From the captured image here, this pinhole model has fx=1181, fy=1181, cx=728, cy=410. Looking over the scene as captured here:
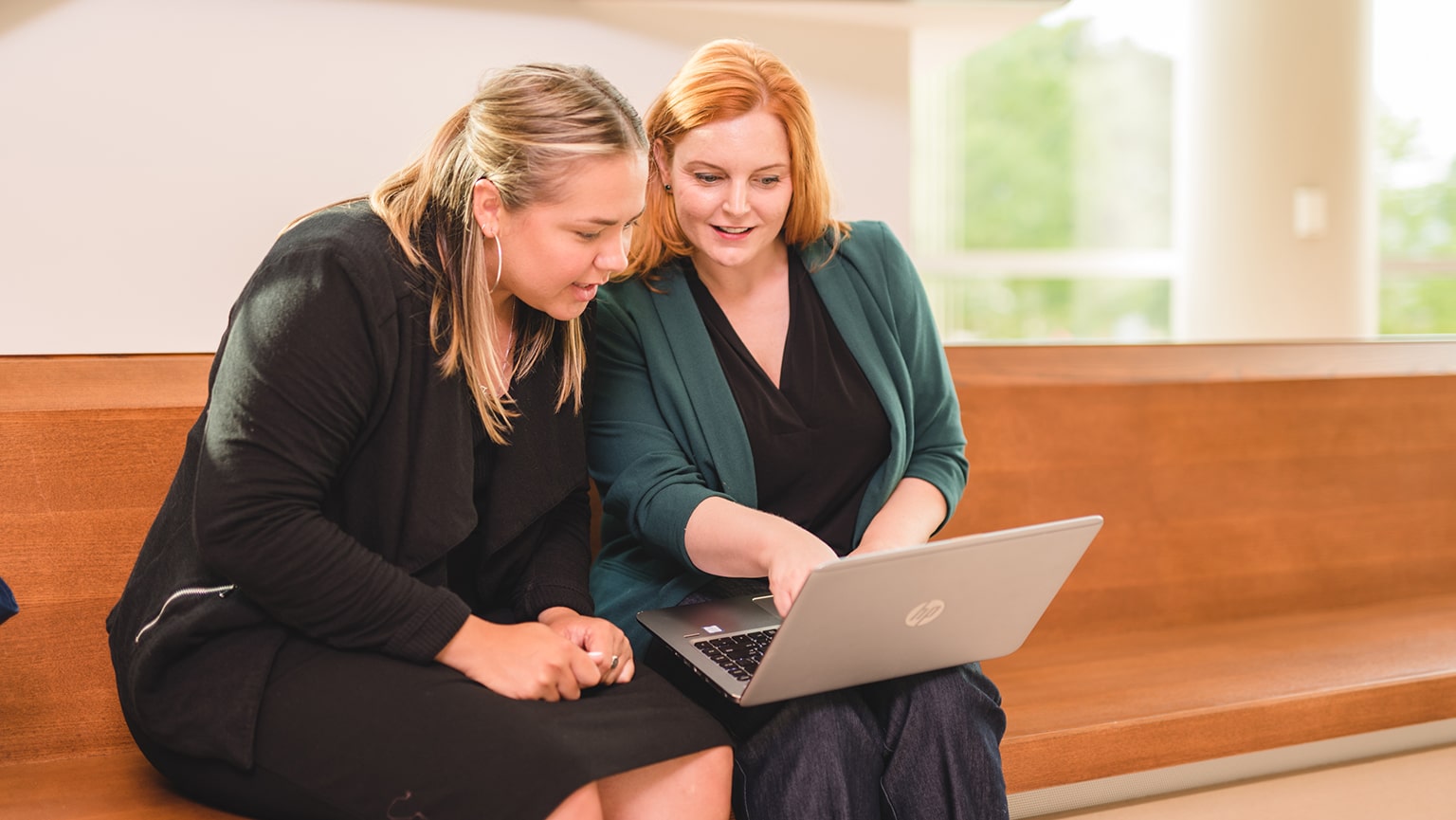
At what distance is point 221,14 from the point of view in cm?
238

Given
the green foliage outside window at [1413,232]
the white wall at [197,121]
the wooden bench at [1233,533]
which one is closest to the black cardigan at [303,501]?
the wooden bench at [1233,533]

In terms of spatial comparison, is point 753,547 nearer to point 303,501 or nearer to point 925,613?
point 925,613

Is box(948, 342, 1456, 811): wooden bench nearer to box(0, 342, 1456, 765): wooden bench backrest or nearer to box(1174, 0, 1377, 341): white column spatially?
box(0, 342, 1456, 765): wooden bench backrest

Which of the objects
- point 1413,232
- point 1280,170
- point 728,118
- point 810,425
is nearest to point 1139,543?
point 810,425

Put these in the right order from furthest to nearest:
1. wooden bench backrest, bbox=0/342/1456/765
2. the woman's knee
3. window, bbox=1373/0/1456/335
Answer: window, bbox=1373/0/1456/335 < wooden bench backrest, bbox=0/342/1456/765 < the woman's knee

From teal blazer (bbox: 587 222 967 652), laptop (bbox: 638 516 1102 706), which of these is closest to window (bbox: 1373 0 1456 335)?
teal blazer (bbox: 587 222 967 652)

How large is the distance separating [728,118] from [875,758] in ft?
2.41

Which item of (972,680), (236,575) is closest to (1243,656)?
(972,680)

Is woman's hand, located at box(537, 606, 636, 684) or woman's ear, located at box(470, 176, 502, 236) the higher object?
woman's ear, located at box(470, 176, 502, 236)

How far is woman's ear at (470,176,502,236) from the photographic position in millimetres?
1162

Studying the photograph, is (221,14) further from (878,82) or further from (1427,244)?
(1427,244)

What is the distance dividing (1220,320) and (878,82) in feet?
6.27

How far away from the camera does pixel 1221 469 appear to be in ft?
6.43

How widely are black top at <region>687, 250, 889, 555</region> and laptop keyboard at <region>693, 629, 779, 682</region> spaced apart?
232mm
